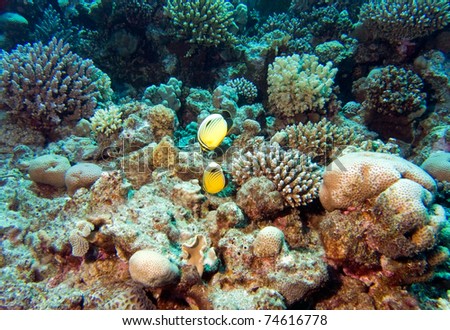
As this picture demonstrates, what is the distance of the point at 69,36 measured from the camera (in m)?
9.68

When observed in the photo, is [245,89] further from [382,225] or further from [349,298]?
[349,298]

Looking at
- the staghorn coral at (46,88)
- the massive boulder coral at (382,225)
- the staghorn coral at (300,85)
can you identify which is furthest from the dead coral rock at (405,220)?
the staghorn coral at (46,88)

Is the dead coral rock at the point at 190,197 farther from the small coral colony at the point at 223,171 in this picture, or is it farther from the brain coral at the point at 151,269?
the brain coral at the point at 151,269

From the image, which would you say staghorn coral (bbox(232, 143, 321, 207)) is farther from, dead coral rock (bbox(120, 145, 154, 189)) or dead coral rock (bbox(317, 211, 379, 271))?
dead coral rock (bbox(120, 145, 154, 189))

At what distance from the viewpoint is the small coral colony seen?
262 centimetres

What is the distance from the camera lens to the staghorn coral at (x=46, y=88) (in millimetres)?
5066

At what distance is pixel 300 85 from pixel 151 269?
4841mm

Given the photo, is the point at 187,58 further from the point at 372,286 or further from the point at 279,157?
the point at 372,286

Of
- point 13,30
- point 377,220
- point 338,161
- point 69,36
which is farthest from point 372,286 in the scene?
point 13,30

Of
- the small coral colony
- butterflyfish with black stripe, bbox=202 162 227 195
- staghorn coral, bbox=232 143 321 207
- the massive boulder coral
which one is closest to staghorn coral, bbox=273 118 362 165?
the small coral colony

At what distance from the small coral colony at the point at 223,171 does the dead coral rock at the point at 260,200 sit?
2 centimetres

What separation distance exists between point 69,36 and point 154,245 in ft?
32.9

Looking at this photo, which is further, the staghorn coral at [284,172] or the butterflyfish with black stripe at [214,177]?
the staghorn coral at [284,172]
